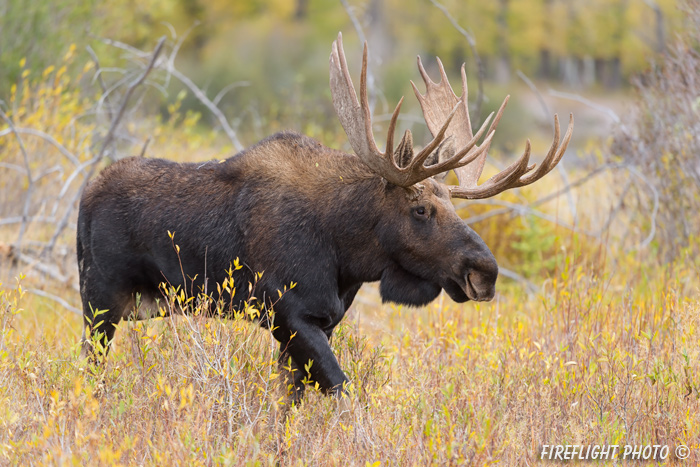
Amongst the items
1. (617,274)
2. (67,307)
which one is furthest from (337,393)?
(617,274)

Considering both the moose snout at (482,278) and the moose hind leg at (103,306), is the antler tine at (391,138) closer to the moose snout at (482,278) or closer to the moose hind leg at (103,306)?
the moose snout at (482,278)

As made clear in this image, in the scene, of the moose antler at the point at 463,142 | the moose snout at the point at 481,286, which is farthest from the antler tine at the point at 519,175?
the moose snout at the point at 481,286

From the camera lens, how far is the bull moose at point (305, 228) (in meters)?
4.38

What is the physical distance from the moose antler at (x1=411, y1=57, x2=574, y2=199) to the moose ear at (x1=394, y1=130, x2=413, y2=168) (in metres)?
0.30

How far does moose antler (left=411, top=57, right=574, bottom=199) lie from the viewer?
4555 mm

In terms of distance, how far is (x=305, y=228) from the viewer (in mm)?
4566

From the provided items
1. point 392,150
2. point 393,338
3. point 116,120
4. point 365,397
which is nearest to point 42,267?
point 116,120

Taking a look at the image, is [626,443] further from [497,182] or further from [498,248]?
[498,248]

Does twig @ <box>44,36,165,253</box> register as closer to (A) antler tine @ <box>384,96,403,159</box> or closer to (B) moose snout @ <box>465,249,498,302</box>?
(A) antler tine @ <box>384,96,403,159</box>

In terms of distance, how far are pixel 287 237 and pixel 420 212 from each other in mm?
719

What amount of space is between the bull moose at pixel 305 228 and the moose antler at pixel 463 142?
0.01 metres

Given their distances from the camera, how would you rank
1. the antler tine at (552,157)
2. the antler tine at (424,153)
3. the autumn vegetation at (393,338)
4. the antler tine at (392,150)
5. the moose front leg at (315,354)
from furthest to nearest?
the antler tine at (552,157) → the moose front leg at (315,354) → the antler tine at (392,150) → the antler tine at (424,153) → the autumn vegetation at (393,338)

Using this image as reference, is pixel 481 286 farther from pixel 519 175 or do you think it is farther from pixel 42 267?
pixel 42 267

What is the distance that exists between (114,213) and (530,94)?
39414 millimetres
